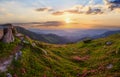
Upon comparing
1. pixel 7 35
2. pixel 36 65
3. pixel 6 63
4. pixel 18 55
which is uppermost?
pixel 7 35

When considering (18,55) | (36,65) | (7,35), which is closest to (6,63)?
(18,55)

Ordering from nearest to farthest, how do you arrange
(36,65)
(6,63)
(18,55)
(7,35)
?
1. (6,63)
2. (18,55)
3. (36,65)
4. (7,35)

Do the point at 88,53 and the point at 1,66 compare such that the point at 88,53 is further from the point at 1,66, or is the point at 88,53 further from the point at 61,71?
the point at 1,66

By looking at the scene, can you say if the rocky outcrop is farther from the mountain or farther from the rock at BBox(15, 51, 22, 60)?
the rock at BBox(15, 51, 22, 60)

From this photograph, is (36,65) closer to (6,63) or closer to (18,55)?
(18,55)

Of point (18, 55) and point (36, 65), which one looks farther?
point (36, 65)

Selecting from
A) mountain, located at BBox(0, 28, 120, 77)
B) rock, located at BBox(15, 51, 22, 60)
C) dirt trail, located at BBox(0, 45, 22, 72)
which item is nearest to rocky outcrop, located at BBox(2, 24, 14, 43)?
mountain, located at BBox(0, 28, 120, 77)

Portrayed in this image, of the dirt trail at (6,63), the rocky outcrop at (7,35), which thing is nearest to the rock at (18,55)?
the dirt trail at (6,63)

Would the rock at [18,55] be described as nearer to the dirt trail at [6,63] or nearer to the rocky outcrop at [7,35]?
the dirt trail at [6,63]

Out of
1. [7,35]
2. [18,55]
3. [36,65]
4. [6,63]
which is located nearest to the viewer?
[6,63]

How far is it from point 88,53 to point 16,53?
4202cm

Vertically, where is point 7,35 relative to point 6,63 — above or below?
above

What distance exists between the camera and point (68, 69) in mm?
67938

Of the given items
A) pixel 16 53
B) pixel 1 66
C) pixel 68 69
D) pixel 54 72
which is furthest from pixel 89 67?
pixel 1 66
